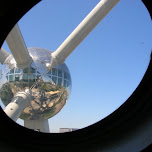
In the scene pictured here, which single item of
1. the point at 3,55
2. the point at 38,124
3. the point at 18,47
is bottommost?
the point at 38,124

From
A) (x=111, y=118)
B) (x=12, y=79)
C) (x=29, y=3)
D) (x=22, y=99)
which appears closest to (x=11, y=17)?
(x=29, y=3)

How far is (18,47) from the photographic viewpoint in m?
5.73

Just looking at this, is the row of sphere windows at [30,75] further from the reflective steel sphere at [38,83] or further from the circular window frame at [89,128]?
the circular window frame at [89,128]

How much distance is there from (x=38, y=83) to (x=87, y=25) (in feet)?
8.13

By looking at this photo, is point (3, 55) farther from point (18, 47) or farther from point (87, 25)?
point (87, 25)

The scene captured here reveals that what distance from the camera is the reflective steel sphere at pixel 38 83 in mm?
7195

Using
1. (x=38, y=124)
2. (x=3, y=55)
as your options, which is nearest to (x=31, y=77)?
(x=3, y=55)

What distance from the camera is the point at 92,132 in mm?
2064

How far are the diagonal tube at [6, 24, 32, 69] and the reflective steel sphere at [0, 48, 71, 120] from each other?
0.27 m

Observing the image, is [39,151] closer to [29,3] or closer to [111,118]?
[111,118]

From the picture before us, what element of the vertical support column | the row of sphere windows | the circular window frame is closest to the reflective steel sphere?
the row of sphere windows

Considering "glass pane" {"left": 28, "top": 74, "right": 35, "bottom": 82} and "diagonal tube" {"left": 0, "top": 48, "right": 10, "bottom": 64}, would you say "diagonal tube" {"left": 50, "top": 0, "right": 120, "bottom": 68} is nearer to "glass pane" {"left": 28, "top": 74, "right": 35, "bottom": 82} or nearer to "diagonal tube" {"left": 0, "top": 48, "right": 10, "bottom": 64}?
"glass pane" {"left": 28, "top": 74, "right": 35, "bottom": 82}

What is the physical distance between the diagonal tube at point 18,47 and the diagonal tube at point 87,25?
120 centimetres

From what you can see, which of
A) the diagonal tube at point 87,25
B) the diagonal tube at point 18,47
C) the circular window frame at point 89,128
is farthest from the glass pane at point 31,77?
the circular window frame at point 89,128
